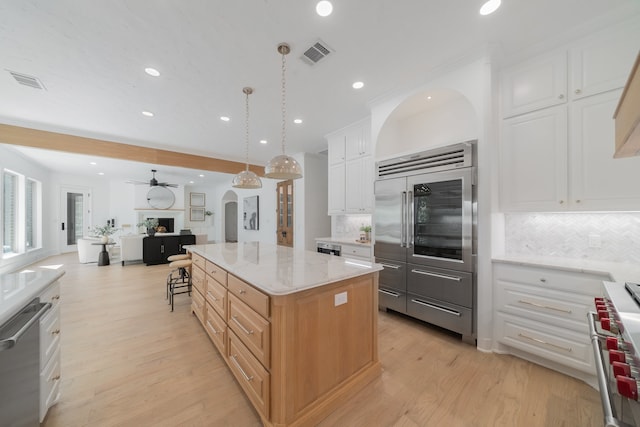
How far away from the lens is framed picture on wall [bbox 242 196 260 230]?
762 centimetres

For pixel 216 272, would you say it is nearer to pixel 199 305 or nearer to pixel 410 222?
pixel 199 305

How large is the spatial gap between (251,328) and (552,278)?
2436 mm

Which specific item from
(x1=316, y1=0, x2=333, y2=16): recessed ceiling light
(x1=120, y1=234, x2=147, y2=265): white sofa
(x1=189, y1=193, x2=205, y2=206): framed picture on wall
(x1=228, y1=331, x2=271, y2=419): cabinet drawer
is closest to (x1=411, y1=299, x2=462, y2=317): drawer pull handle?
Result: (x1=228, y1=331, x2=271, y2=419): cabinet drawer

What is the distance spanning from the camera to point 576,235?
84.8 inches

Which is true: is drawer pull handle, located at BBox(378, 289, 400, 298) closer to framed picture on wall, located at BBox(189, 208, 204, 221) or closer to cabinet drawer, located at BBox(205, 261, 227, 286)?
cabinet drawer, located at BBox(205, 261, 227, 286)

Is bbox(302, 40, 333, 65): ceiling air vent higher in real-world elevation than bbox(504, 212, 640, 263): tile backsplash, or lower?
higher

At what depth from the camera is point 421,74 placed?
2.60 m

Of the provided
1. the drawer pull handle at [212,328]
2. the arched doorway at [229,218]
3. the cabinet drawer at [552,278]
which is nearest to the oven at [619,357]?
the cabinet drawer at [552,278]

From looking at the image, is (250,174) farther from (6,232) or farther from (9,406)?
(6,232)

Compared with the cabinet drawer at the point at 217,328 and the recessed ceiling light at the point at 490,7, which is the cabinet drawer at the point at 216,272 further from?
the recessed ceiling light at the point at 490,7

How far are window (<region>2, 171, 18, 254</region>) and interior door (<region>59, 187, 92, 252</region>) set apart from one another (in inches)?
97.2

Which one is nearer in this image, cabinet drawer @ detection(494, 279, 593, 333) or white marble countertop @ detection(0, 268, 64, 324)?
white marble countertop @ detection(0, 268, 64, 324)

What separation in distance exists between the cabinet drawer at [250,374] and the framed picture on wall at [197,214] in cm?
982

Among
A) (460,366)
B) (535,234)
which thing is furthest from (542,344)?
(535,234)
